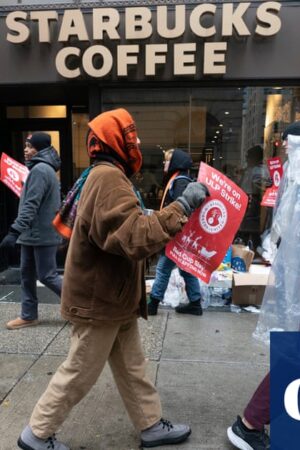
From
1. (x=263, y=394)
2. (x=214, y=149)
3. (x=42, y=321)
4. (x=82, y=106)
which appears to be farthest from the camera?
(x=82, y=106)

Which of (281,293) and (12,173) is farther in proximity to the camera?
(12,173)

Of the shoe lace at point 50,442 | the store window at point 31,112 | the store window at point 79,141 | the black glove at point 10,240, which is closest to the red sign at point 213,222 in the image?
the shoe lace at point 50,442

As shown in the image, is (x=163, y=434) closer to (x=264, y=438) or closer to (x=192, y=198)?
(x=264, y=438)

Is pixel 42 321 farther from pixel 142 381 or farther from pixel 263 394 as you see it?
pixel 263 394

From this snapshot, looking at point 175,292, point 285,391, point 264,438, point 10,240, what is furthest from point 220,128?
point 285,391

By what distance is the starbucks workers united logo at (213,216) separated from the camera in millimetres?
2594

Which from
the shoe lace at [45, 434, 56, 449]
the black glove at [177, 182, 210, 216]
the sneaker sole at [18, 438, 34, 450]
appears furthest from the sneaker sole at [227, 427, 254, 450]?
the black glove at [177, 182, 210, 216]

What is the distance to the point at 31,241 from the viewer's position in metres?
4.25

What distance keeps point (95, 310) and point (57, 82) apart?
13.6ft

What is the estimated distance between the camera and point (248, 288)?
16.5 feet

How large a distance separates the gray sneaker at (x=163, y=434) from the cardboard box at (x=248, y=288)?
2523 millimetres

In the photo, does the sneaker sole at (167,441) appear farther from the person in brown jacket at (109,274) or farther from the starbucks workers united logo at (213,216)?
the starbucks workers united logo at (213,216)

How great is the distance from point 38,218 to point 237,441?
265 cm

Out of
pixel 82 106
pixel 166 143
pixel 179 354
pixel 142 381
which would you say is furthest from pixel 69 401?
pixel 82 106
